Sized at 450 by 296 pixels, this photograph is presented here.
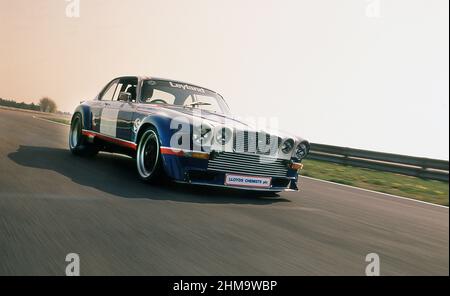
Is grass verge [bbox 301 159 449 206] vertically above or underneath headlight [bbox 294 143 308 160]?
underneath

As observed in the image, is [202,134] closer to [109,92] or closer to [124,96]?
[124,96]

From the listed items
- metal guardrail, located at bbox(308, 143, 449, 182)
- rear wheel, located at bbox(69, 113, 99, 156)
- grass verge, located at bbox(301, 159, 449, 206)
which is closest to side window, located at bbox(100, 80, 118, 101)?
rear wheel, located at bbox(69, 113, 99, 156)

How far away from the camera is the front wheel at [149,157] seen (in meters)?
5.66

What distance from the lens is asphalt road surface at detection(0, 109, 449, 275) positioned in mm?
2904

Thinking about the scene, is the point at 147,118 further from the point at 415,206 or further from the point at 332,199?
the point at 415,206

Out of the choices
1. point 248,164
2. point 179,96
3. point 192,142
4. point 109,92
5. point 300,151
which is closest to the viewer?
point 192,142

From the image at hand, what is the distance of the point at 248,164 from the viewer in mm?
5582

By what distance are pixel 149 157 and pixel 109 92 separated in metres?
2.62

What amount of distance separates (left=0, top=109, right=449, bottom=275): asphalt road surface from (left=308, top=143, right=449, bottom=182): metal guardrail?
5.73 m

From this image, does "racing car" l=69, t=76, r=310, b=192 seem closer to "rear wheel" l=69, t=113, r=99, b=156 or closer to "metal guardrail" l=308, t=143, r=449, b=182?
"rear wheel" l=69, t=113, r=99, b=156

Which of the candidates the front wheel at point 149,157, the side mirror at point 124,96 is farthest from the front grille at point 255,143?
the side mirror at point 124,96

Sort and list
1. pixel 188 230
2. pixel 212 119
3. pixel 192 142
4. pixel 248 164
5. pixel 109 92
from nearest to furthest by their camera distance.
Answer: pixel 188 230 → pixel 192 142 → pixel 248 164 → pixel 212 119 → pixel 109 92

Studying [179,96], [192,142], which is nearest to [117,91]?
[179,96]

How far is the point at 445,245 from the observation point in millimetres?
4465
